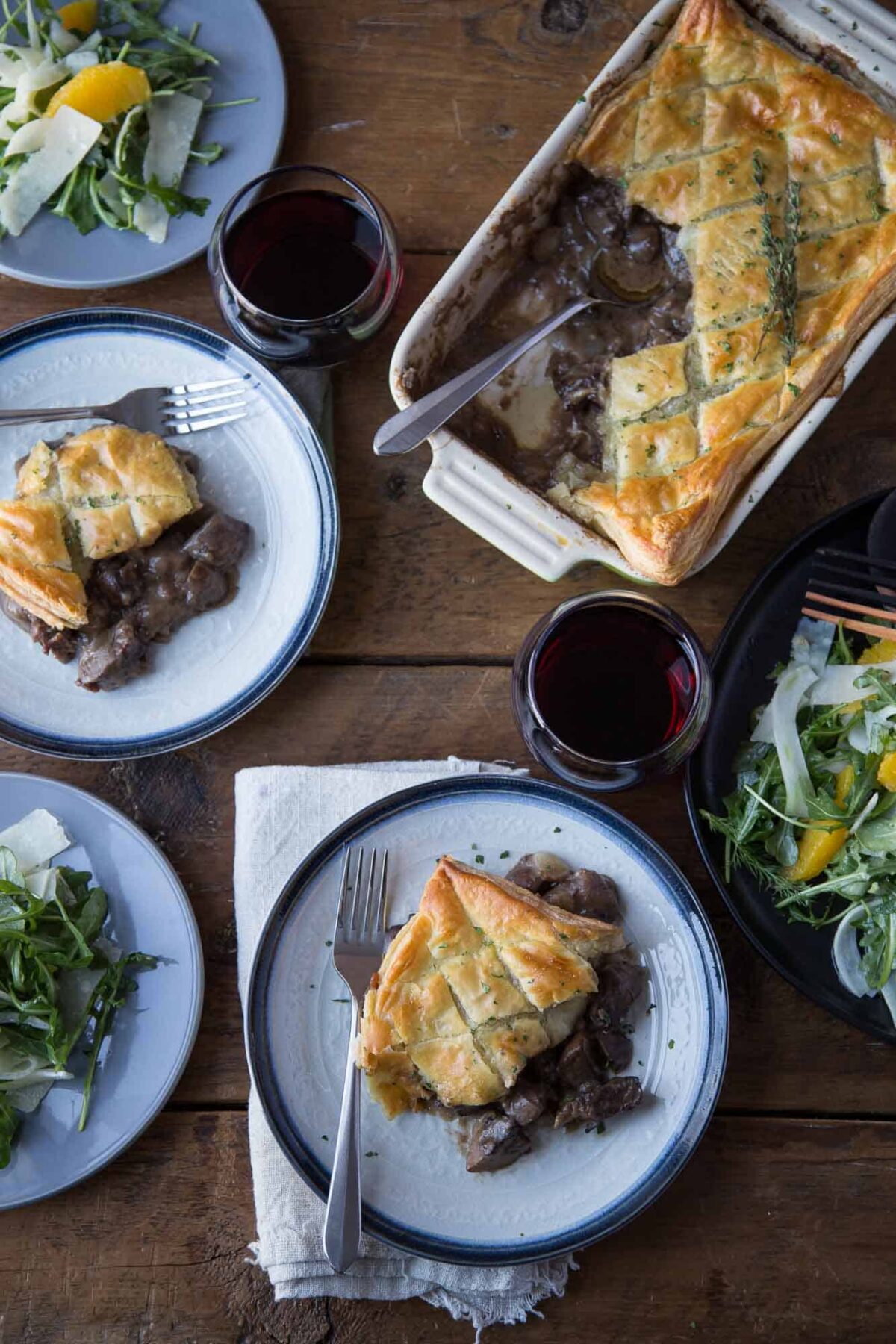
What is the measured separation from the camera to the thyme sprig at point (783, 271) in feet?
7.77

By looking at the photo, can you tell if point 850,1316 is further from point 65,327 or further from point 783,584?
point 65,327

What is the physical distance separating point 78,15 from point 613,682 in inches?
73.7

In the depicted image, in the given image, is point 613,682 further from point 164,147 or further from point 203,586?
point 164,147

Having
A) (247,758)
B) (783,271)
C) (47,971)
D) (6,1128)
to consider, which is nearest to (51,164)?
(247,758)

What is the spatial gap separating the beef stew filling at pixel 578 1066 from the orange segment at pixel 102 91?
1.85 m

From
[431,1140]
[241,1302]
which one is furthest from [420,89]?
[241,1302]

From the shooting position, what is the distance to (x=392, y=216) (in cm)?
273

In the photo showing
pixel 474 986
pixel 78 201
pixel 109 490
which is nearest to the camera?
pixel 474 986

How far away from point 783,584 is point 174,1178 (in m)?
1.82

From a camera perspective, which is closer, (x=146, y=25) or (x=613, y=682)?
(x=613, y=682)

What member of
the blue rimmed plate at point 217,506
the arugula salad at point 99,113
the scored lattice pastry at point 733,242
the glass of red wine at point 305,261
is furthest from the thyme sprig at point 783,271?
the arugula salad at point 99,113

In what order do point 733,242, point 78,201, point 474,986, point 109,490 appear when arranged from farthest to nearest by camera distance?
point 78,201 → point 109,490 → point 733,242 → point 474,986

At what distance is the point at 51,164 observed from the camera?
8.47ft

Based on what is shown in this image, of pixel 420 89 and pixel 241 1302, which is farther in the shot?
pixel 420 89
